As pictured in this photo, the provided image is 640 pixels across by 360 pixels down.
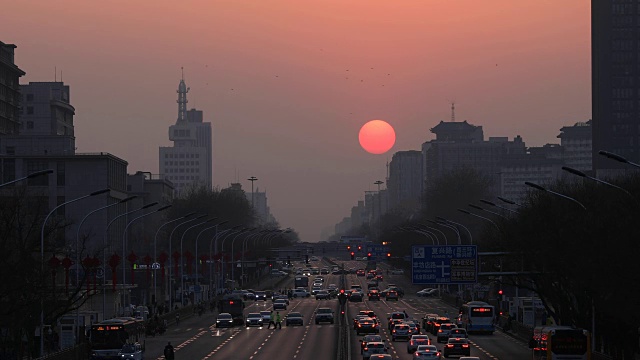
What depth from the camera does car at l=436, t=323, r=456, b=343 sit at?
8406 cm

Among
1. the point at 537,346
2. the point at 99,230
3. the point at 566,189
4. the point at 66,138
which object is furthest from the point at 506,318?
the point at 66,138

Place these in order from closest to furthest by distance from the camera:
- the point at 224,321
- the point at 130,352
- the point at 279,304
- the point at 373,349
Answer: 1. the point at 373,349
2. the point at 130,352
3. the point at 224,321
4. the point at 279,304

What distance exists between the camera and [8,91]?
602 ft

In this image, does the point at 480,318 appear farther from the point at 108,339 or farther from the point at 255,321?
the point at 108,339

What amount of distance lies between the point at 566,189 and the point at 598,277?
4641 cm

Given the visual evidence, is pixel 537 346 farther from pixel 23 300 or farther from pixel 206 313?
pixel 206 313

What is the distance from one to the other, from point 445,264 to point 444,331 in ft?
15.1

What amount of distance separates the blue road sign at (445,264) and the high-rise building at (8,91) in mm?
110050

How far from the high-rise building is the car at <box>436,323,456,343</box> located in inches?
4377

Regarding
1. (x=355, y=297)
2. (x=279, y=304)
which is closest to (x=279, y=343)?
(x=279, y=304)

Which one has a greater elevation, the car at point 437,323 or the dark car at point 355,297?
the car at point 437,323

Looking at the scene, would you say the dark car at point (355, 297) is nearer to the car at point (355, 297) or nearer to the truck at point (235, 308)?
the car at point (355, 297)

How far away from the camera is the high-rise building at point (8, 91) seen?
181 meters

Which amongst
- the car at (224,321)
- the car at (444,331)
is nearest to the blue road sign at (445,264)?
the car at (444,331)
